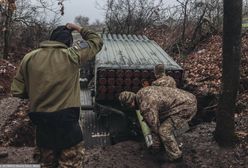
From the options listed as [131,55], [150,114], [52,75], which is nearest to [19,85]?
[52,75]

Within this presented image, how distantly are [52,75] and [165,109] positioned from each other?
2.44 meters

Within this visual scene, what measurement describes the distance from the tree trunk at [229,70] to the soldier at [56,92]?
2.55m

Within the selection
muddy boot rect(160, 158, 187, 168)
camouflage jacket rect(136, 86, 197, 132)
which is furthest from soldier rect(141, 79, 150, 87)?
muddy boot rect(160, 158, 187, 168)

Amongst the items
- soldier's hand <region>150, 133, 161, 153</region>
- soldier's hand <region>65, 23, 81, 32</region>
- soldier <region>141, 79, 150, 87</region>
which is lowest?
soldier's hand <region>150, 133, 161, 153</region>

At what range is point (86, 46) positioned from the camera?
490 cm

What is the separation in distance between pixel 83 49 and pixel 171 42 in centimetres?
1259

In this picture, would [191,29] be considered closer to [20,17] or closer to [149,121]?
[20,17]

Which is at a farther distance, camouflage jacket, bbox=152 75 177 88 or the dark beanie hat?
camouflage jacket, bbox=152 75 177 88

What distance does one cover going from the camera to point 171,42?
17.2 meters

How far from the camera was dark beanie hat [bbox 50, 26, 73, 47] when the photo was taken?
485 cm

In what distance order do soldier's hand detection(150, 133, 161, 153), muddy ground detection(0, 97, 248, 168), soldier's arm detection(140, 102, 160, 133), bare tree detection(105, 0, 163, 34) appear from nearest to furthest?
soldier's arm detection(140, 102, 160, 133) < muddy ground detection(0, 97, 248, 168) < soldier's hand detection(150, 133, 161, 153) < bare tree detection(105, 0, 163, 34)

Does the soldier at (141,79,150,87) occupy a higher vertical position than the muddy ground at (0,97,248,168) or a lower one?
higher

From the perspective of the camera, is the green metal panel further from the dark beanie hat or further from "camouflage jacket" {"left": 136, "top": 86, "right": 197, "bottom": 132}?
the dark beanie hat

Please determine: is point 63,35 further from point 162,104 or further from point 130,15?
point 130,15
